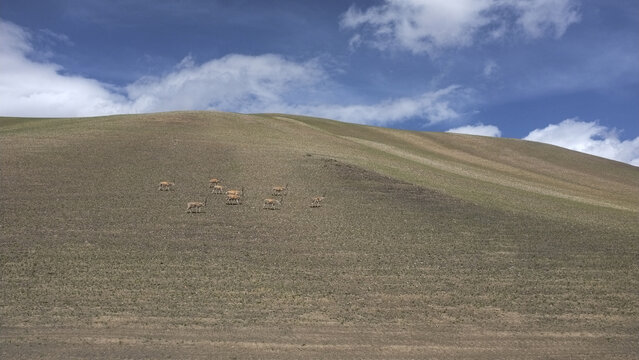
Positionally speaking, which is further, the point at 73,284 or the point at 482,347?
the point at 73,284

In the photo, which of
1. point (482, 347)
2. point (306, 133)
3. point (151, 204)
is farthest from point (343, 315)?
point (306, 133)

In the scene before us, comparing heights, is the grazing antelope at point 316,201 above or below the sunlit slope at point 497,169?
below

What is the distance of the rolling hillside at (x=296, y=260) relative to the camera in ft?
60.5

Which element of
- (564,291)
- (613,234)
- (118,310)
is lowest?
(118,310)

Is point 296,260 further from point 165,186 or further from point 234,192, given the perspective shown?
point 165,186

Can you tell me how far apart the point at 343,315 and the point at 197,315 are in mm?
6014

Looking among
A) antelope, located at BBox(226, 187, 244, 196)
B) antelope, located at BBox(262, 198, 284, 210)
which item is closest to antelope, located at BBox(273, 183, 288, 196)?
antelope, located at BBox(262, 198, 284, 210)

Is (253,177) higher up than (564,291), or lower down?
higher up

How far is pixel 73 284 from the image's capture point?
22.5 metres

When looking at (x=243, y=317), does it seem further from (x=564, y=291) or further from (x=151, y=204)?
(x=151, y=204)

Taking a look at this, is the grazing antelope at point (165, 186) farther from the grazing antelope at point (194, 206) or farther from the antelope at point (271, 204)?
the antelope at point (271, 204)

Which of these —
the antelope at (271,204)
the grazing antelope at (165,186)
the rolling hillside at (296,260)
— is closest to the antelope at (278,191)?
the rolling hillside at (296,260)

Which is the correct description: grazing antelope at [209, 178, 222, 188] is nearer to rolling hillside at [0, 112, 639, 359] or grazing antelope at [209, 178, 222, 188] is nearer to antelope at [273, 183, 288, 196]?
rolling hillside at [0, 112, 639, 359]

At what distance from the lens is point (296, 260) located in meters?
27.4
